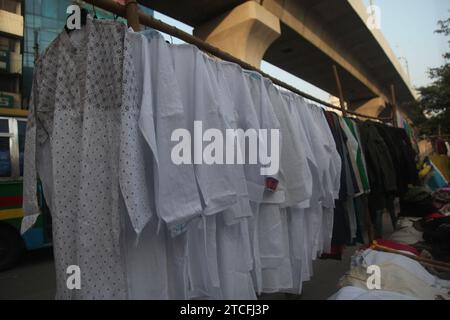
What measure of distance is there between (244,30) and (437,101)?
11.6 metres

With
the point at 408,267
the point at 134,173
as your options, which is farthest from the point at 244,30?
the point at 134,173

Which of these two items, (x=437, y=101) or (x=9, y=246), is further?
(x=437, y=101)

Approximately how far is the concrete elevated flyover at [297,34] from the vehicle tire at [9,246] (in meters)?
4.85

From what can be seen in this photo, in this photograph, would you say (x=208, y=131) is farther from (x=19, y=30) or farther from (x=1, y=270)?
(x=19, y=30)

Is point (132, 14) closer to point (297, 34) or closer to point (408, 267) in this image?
point (408, 267)

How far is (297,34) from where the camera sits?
27.5 feet

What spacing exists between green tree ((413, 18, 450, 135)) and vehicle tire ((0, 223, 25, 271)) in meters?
15.3

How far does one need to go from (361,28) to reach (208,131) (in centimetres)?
980

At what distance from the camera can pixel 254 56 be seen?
7.23 m

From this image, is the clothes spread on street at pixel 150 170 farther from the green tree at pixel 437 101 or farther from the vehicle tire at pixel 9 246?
the green tree at pixel 437 101

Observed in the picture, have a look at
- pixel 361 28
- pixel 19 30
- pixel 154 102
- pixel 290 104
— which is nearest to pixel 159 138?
pixel 154 102

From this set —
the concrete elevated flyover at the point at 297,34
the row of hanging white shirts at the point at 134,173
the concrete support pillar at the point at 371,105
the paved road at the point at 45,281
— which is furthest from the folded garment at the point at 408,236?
the concrete support pillar at the point at 371,105

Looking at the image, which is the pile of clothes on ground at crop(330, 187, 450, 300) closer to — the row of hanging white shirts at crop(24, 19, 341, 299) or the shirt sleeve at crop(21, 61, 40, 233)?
the row of hanging white shirts at crop(24, 19, 341, 299)

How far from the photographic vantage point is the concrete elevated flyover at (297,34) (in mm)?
6785
